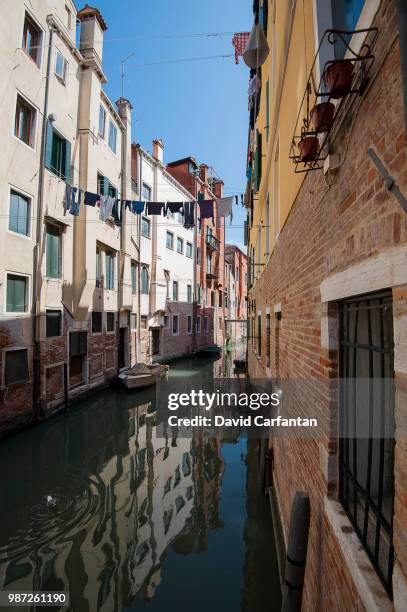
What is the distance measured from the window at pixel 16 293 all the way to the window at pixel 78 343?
2725 mm

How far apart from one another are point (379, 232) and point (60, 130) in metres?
12.4

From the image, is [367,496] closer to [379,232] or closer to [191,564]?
[379,232]

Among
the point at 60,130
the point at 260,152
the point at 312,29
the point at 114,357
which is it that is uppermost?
the point at 60,130

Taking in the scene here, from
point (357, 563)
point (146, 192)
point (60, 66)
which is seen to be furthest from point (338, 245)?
point (146, 192)

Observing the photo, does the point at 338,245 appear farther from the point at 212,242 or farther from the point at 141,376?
the point at 212,242

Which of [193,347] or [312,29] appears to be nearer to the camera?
[312,29]

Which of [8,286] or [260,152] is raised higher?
[260,152]

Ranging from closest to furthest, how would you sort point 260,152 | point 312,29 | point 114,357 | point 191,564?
1. point 312,29
2. point 191,564
3. point 260,152
4. point 114,357

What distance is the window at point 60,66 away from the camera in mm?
11170

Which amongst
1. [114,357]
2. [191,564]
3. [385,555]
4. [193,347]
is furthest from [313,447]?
[193,347]

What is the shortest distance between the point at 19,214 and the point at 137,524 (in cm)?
831

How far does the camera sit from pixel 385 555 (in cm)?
171

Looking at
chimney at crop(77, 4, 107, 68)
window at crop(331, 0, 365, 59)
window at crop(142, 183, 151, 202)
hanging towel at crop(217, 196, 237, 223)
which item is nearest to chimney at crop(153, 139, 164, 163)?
window at crop(142, 183, 151, 202)

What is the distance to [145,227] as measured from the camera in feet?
62.9
